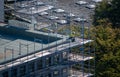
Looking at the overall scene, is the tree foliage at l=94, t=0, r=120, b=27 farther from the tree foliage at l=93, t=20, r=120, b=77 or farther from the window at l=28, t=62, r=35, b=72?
the window at l=28, t=62, r=35, b=72

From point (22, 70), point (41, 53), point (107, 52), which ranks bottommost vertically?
point (107, 52)

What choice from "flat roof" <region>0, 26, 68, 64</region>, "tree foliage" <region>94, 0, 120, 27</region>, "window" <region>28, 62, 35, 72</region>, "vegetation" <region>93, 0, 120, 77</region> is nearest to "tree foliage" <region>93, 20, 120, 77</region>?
"vegetation" <region>93, 0, 120, 77</region>

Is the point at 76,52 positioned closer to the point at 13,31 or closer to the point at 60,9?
the point at 13,31

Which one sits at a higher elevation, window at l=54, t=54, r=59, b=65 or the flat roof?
the flat roof

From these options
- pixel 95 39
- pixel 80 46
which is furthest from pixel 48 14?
pixel 80 46

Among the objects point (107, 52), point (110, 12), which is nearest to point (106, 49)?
point (107, 52)

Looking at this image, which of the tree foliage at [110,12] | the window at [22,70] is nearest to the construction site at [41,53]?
the window at [22,70]

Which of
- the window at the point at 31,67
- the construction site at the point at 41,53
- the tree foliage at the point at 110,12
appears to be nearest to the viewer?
the construction site at the point at 41,53

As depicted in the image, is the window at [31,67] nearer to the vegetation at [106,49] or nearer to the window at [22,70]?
the window at [22,70]

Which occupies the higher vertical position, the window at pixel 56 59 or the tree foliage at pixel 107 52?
the window at pixel 56 59

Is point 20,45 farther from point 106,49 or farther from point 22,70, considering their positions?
point 106,49

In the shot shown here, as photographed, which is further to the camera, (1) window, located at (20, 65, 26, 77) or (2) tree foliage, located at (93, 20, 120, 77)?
(2) tree foliage, located at (93, 20, 120, 77)
